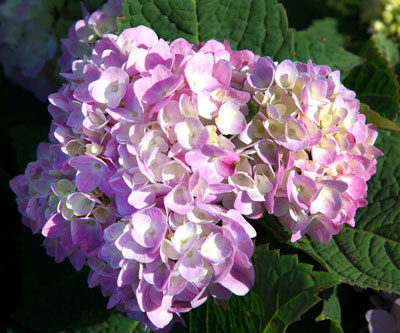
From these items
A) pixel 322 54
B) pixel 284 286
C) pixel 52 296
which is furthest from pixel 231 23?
pixel 52 296

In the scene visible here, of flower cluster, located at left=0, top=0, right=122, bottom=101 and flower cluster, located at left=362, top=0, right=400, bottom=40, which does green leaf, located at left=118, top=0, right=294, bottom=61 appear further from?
flower cluster, located at left=362, top=0, right=400, bottom=40

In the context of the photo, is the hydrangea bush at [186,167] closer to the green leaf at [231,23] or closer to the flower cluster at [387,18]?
the green leaf at [231,23]

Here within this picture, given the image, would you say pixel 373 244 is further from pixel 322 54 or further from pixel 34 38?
pixel 34 38

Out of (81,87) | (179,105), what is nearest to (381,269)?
(179,105)

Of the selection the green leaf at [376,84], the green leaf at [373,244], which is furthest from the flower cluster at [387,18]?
the green leaf at [373,244]

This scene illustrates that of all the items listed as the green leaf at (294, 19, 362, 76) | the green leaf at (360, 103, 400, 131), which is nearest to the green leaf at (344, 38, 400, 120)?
the green leaf at (294, 19, 362, 76)

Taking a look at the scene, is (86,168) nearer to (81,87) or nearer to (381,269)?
(81,87)
